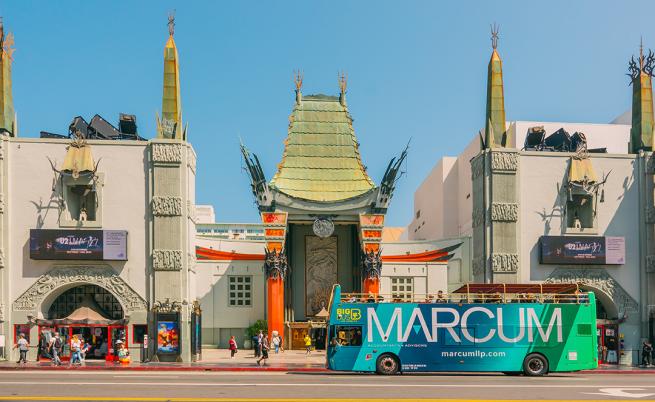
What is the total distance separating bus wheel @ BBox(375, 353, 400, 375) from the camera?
32406 mm

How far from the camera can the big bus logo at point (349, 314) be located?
32875 millimetres

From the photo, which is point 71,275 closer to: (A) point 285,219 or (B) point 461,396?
(A) point 285,219

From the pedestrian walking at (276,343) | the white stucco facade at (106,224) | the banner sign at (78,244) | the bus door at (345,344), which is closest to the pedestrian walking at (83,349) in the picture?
the white stucco facade at (106,224)

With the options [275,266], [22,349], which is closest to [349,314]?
[22,349]

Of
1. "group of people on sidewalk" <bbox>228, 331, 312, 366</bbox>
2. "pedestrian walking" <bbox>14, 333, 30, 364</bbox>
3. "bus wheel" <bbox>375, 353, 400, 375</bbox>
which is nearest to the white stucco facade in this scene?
"pedestrian walking" <bbox>14, 333, 30, 364</bbox>

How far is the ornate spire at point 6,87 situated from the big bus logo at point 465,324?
2101 cm

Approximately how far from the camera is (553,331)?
3244 cm

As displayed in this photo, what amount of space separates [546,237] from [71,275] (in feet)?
77.8

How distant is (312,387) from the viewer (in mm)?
26062

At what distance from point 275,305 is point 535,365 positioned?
27.1 meters

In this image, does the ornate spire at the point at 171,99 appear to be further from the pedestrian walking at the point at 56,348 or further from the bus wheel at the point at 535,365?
the bus wheel at the point at 535,365

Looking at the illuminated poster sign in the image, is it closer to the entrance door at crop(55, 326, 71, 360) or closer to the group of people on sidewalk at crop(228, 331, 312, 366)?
the group of people on sidewalk at crop(228, 331, 312, 366)

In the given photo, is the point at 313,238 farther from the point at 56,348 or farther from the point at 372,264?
the point at 56,348

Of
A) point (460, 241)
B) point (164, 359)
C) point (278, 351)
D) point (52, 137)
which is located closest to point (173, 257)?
point (164, 359)
